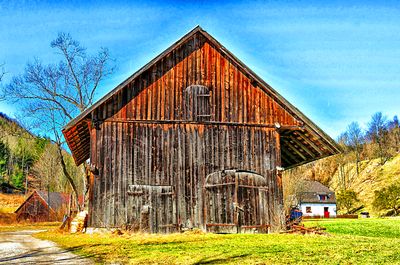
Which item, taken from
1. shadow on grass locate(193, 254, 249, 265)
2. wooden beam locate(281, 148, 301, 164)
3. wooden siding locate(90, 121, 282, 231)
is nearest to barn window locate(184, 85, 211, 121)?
wooden siding locate(90, 121, 282, 231)

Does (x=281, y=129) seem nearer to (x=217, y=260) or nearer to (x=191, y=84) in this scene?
(x=191, y=84)

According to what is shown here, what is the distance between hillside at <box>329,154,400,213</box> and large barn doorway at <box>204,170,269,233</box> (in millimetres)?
68451

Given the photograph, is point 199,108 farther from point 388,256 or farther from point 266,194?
point 388,256

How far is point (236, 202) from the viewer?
20.6 metres

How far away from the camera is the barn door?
64.4 feet

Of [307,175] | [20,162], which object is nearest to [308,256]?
[307,175]

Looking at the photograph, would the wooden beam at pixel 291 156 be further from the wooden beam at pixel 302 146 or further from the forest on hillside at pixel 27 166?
the forest on hillside at pixel 27 166

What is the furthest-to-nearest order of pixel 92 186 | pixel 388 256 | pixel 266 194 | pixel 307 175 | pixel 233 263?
pixel 307 175 → pixel 266 194 → pixel 92 186 → pixel 388 256 → pixel 233 263

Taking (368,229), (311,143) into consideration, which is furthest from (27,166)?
(311,143)

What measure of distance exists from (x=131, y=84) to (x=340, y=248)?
39.5 feet

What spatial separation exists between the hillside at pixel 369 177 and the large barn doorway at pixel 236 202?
68.5 metres

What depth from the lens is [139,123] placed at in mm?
20469

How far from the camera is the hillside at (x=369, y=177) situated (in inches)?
3728

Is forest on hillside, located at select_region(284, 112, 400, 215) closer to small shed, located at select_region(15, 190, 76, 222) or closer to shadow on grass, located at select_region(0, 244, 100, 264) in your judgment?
small shed, located at select_region(15, 190, 76, 222)
